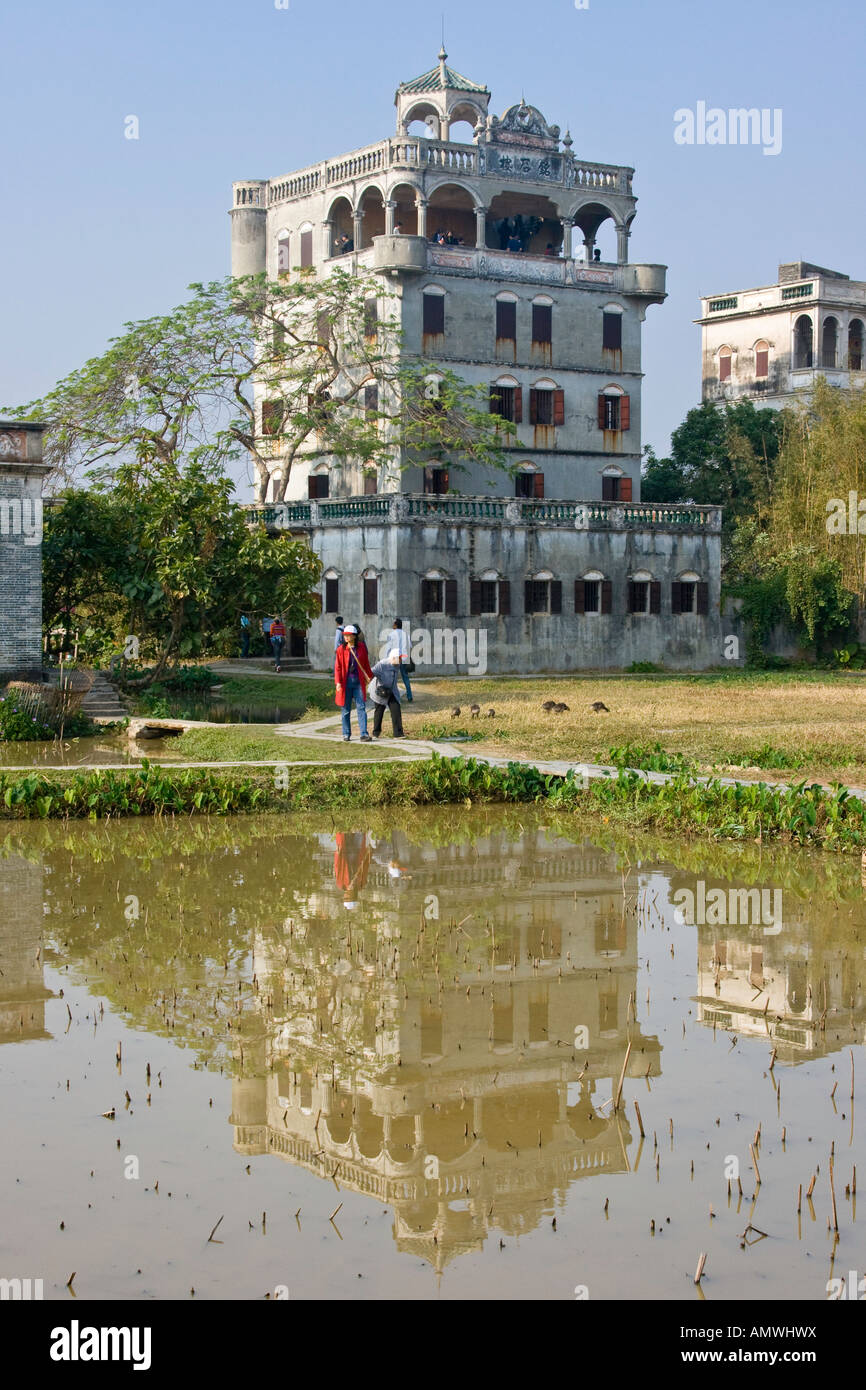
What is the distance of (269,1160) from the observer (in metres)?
6.86

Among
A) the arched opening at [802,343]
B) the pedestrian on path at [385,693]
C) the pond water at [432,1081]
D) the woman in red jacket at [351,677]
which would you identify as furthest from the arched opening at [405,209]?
the pond water at [432,1081]

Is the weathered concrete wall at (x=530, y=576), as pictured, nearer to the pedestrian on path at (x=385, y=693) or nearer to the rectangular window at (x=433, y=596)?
the rectangular window at (x=433, y=596)

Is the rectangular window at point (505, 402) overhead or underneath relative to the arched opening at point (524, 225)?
underneath

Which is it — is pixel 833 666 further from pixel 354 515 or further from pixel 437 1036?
pixel 437 1036

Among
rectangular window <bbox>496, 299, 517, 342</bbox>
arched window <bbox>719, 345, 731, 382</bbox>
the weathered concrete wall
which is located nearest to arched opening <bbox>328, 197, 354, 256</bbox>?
rectangular window <bbox>496, 299, 517, 342</bbox>

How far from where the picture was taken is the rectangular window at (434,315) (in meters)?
43.0

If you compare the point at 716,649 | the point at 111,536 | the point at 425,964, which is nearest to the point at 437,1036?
the point at 425,964

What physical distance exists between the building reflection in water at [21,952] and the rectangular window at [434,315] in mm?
31472

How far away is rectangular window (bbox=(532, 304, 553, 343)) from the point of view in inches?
1757

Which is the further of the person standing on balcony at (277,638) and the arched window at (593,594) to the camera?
the arched window at (593,594)

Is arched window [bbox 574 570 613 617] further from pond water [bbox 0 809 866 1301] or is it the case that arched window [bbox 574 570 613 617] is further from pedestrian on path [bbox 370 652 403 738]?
pond water [bbox 0 809 866 1301]

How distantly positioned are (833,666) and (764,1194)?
37632mm

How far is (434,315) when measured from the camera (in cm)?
4312

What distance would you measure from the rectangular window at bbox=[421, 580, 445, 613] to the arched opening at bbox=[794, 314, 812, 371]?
68.0ft
